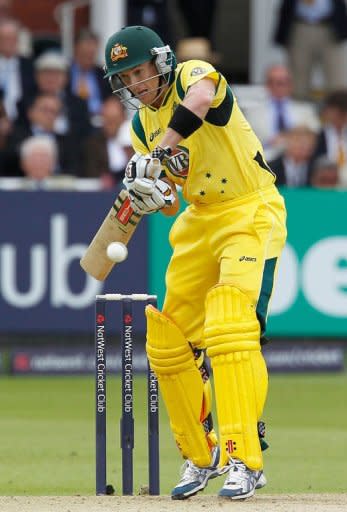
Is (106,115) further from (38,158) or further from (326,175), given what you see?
(326,175)

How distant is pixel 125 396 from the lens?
6.86m

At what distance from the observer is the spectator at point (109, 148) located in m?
13.0

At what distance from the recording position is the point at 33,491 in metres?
7.52

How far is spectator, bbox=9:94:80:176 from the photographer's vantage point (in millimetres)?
12938

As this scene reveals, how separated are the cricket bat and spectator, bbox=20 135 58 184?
212 inches

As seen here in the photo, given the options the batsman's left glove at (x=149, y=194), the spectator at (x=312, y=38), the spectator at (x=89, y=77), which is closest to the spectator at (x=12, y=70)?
the spectator at (x=89, y=77)

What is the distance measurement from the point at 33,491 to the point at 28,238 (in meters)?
4.80

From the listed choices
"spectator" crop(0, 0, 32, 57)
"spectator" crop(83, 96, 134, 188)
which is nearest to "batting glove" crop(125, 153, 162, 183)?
"spectator" crop(83, 96, 134, 188)

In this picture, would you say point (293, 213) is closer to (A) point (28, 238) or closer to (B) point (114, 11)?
(A) point (28, 238)

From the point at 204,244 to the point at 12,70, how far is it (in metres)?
7.20

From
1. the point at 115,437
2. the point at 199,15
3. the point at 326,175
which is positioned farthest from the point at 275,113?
the point at 115,437

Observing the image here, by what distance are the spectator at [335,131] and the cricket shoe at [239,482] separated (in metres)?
7.44

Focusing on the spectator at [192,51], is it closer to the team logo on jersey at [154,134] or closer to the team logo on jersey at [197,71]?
the team logo on jersey at [154,134]

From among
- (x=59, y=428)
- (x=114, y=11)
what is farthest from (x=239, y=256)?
(x=114, y=11)
